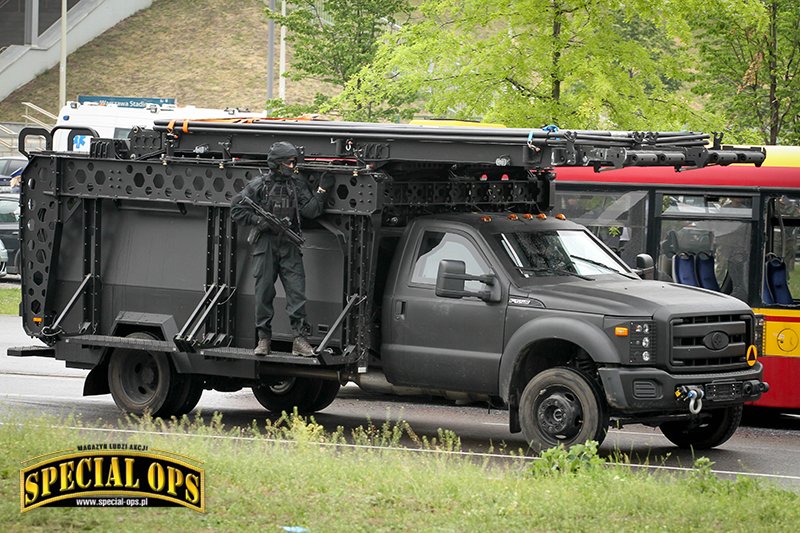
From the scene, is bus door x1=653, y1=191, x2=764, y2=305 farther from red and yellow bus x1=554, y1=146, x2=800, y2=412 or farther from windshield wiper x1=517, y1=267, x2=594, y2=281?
windshield wiper x1=517, y1=267, x2=594, y2=281

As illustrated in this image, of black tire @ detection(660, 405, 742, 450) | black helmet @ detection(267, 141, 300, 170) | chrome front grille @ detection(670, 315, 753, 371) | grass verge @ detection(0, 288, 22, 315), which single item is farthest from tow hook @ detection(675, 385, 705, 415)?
grass verge @ detection(0, 288, 22, 315)

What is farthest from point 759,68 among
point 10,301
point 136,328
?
point 10,301

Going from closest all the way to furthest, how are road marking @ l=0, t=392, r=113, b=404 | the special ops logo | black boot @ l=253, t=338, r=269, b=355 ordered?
the special ops logo → black boot @ l=253, t=338, r=269, b=355 → road marking @ l=0, t=392, r=113, b=404

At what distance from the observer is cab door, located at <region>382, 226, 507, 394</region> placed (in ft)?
38.0

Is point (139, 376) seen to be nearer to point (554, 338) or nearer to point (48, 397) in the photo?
point (48, 397)

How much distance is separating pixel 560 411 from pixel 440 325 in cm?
132

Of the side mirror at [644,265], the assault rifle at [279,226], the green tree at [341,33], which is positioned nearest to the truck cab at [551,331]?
the side mirror at [644,265]

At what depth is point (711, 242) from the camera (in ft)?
47.2

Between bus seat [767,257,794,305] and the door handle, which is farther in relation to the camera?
bus seat [767,257,794,305]

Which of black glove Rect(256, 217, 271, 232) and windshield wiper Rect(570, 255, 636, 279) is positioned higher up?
black glove Rect(256, 217, 271, 232)

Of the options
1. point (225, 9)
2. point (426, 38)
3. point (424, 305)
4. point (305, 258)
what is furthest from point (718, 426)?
point (225, 9)

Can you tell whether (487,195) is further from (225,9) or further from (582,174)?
(225,9)

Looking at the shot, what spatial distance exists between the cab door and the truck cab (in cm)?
1

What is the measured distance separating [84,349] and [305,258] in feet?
7.99
